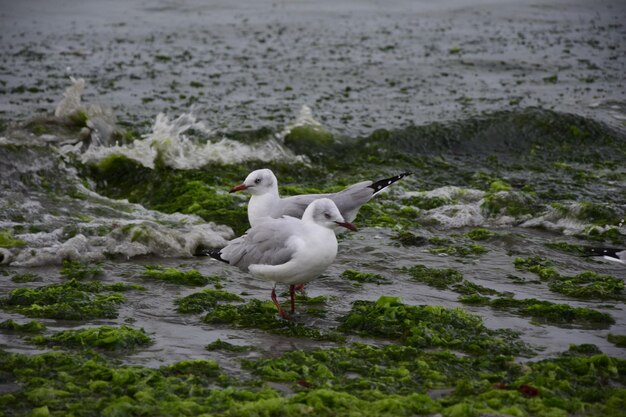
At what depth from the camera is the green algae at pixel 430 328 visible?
569 centimetres

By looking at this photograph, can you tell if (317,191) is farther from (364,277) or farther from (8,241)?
(8,241)

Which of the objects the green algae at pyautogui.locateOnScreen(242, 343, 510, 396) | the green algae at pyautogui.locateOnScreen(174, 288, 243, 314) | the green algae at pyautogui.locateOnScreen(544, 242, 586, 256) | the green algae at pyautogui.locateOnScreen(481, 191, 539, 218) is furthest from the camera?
the green algae at pyautogui.locateOnScreen(481, 191, 539, 218)

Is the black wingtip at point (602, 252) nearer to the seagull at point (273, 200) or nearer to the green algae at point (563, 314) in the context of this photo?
the green algae at point (563, 314)

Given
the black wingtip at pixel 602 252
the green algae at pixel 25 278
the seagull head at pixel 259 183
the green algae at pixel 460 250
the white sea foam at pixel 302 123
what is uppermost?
the seagull head at pixel 259 183

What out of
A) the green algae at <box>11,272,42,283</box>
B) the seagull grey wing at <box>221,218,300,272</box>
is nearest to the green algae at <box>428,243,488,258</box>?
the seagull grey wing at <box>221,218,300,272</box>

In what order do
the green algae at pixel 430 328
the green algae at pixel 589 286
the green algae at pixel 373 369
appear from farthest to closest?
the green algae at pixel 589 286
the green algae at pixel 430 328
the green algae at pixel 373 369

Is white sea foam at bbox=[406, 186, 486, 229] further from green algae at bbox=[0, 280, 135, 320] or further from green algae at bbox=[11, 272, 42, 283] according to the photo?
green algae at bbox=[11, 272, 42, 283]

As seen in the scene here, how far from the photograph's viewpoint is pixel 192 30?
18688mm

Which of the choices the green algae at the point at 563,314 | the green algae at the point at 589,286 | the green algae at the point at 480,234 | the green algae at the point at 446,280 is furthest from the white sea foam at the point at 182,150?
the green algae at the point at 563,314

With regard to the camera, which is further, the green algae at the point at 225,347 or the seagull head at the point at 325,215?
the seagull head at the point at 325,215

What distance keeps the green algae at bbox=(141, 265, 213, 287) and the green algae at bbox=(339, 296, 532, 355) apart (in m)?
1.46

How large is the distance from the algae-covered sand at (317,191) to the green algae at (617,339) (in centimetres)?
3

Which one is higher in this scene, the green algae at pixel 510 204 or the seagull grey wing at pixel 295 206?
the seagull grey wing at pixel 295 206

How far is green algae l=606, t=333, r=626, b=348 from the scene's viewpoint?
577 centimetres
